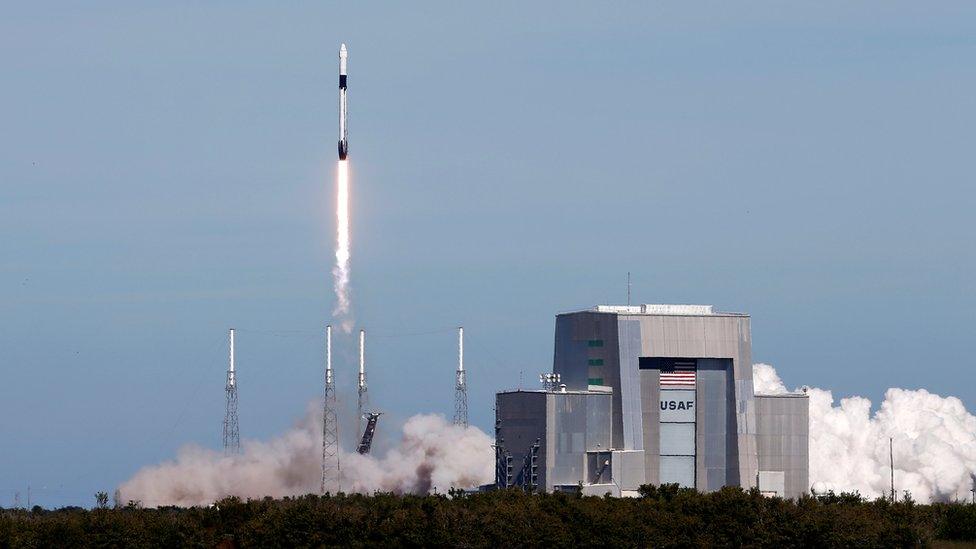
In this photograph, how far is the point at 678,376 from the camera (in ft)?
567

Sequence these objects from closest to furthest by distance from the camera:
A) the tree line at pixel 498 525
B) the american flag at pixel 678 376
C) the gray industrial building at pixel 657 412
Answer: the tree line at pixel 498 525, the gray industrial building at pixel 657 412, the american flag at pixel 678 376

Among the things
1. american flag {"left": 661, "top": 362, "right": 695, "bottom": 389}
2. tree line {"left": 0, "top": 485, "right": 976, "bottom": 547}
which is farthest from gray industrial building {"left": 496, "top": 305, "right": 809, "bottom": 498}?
tree line {"left": 0, "top": 485, "right": 976, "bottom": 547}

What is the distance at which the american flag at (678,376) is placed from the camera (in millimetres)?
172750

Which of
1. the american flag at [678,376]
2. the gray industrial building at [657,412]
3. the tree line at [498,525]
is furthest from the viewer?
the american flag at [678,376]

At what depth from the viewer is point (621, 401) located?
169250 mm

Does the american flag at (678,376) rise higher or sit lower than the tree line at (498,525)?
higher

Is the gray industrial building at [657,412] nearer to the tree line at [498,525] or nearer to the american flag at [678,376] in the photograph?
the american flag at [678,376]

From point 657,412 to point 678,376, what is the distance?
152 inches

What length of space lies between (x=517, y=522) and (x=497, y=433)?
55.1 metres

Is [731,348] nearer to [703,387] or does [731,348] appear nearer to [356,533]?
[703,387]

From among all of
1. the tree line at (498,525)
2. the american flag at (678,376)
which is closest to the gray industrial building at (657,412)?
the american flag at (678,376)

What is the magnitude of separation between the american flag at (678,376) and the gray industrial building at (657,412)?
9 centimetres

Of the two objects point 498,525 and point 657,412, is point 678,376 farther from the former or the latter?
point 498,525

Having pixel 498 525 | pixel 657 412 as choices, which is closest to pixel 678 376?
pixel 657 412
